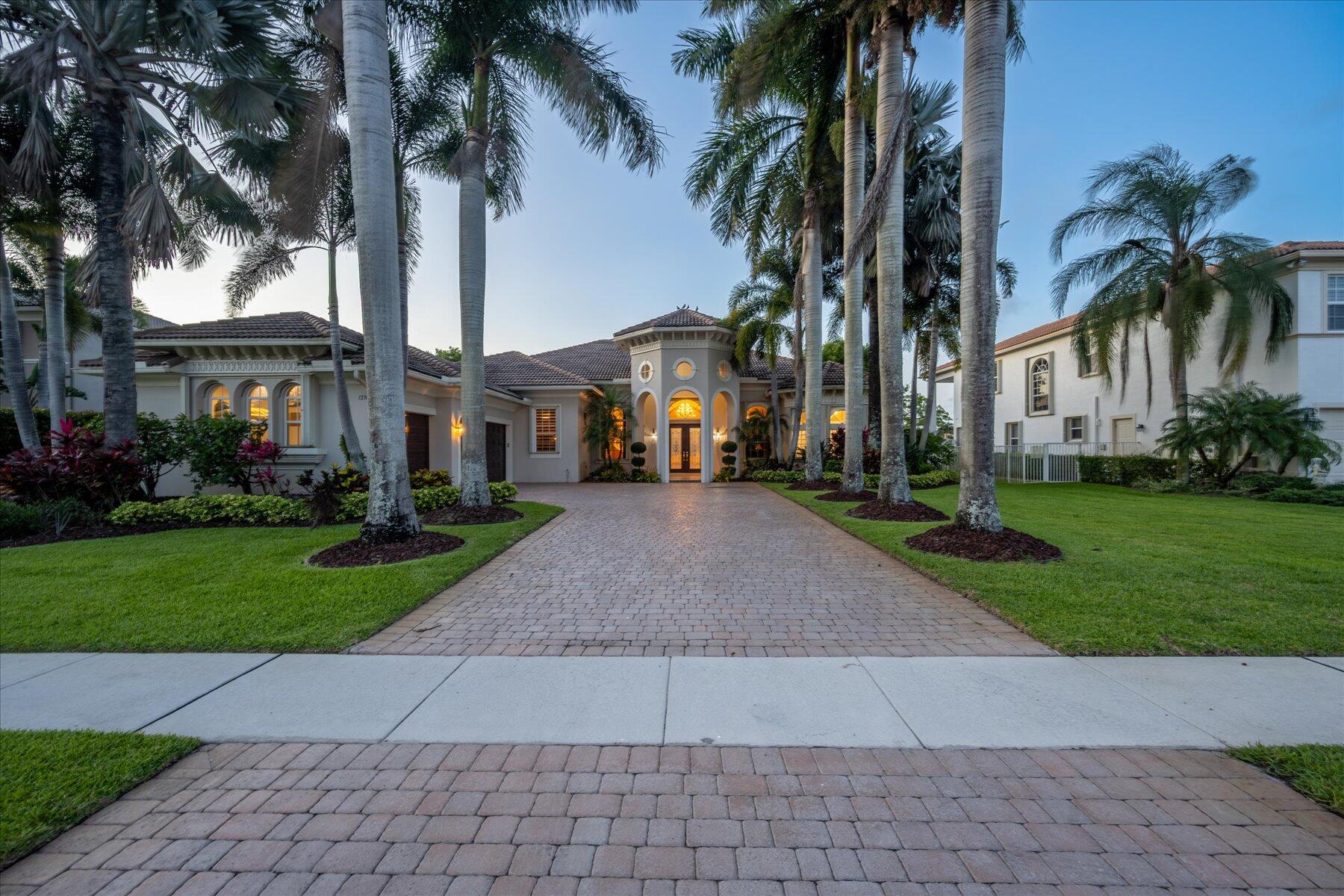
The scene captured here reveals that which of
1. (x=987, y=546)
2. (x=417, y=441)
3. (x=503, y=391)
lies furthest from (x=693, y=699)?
(x=503, y=391)

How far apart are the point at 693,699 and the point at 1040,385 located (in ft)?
95.2

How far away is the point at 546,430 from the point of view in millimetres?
23672

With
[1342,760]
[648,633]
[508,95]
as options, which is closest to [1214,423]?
[1342,760]

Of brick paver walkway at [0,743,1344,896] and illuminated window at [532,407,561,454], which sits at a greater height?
illuminated window at [532,407,561,454]

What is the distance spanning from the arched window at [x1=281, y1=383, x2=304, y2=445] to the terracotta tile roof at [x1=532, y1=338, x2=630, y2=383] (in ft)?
38.8

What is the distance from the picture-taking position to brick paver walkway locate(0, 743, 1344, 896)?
2123 mm

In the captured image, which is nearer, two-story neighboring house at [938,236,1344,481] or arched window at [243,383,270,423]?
arched window at [243,383,270,423]

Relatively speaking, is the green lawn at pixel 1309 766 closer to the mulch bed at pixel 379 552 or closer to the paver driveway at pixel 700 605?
the paver driveway at pixel 700 605

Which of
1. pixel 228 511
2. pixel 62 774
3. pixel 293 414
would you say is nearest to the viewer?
pixel 62 774

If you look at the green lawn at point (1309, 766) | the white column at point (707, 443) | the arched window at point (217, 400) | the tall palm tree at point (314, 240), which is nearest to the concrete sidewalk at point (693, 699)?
the green lawn at point (1309, 766)

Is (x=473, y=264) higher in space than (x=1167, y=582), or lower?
higher

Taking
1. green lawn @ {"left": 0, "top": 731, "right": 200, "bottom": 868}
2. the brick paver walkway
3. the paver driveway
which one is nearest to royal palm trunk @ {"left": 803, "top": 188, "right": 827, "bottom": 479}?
the paver driveway

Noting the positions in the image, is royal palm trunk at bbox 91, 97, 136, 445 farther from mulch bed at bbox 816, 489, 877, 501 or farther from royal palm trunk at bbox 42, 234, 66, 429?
mulch bed at bbox 816, 489, 877, 501

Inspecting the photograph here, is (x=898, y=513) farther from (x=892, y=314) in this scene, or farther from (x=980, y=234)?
(x=980, y=234)
